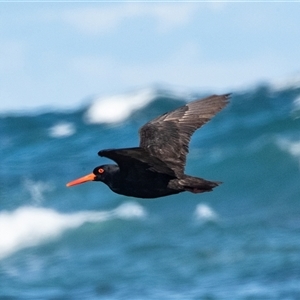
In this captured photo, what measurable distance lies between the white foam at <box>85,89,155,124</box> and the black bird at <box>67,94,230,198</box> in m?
24.0

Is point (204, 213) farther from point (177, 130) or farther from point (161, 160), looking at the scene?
point (161, 160)

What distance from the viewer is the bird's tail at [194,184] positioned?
1070 cm

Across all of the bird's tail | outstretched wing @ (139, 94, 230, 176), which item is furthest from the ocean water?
the bird's tail

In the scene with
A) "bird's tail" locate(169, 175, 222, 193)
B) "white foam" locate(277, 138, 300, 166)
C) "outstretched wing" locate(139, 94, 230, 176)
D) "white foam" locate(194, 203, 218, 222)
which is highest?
"white foam" locate(277, 138, 300, 166)

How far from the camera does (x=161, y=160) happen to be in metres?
11.0

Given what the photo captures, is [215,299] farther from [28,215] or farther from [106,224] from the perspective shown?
[28,215]

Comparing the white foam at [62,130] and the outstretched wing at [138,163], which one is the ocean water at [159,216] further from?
the outstretched wing at [138,163]

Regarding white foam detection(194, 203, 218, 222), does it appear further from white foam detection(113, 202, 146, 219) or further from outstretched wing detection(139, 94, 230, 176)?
outstretched wing detection(139, 94, 230, 176)

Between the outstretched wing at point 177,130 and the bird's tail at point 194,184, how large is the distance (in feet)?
0.85

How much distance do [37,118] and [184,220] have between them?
1269 cm

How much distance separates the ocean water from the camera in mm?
24969

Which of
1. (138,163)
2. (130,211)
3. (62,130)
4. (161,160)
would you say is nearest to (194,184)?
(161,160)

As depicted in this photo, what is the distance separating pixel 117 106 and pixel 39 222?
6769 mm

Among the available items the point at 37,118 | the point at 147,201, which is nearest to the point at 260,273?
the point at 147,201
